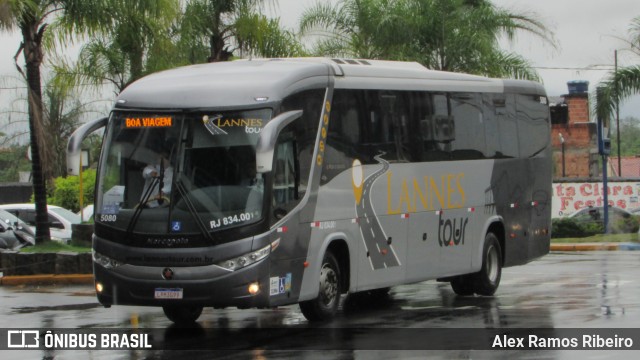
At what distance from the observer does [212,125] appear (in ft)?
43.7

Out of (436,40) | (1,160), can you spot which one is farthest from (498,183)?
(1,160)

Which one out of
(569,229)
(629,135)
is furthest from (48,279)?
(629,135)

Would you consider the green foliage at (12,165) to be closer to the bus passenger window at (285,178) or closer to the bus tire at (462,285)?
the bus tire at (462,285)

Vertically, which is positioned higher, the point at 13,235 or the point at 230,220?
the point at 230,220

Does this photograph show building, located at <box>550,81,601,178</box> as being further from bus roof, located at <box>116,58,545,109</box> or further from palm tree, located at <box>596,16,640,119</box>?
bus roof, located at <box>116,58,545,109</box>

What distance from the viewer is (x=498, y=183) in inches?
728

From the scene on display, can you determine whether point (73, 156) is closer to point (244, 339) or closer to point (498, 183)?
point (244, 339)

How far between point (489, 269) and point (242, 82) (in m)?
6.39

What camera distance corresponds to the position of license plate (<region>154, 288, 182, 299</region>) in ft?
42.7

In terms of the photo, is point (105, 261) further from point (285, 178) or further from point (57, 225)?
point (57, 225)

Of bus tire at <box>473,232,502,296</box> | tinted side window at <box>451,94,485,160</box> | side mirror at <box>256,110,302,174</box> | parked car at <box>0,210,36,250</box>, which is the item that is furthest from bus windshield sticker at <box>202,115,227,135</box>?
parked car at <box>0,210,36,250</box>

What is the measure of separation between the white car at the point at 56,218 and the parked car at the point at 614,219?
16870mm

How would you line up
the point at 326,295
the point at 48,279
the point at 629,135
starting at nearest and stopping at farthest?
the point at 326,295 → the point at 48,279 → the point at 629,135

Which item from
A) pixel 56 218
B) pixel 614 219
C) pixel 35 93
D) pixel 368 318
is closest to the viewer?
pixel 368 318
